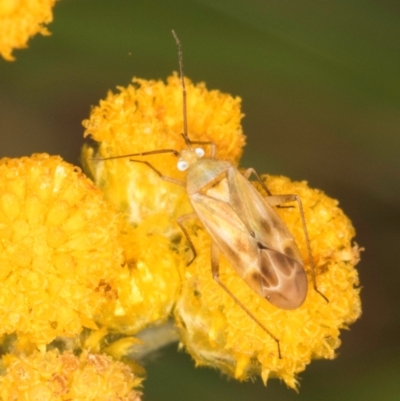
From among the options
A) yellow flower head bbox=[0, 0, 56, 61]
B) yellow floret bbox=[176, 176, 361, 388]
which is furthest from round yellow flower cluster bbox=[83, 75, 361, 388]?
yellow flower head bbox=[0, 0, 56, 61]

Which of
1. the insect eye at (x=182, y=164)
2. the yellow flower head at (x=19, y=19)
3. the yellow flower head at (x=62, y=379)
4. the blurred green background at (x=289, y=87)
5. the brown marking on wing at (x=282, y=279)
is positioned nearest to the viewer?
the yellow flower head at (x=62, y=379)

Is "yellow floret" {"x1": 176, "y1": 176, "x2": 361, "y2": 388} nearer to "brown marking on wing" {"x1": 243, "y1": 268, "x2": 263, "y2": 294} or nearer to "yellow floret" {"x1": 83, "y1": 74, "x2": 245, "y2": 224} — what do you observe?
"brown marking on wing" {"x1": 243, "y1": 268, "x2": 263, "y2": 294}

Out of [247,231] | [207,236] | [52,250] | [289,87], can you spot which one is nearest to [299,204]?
[247,231]

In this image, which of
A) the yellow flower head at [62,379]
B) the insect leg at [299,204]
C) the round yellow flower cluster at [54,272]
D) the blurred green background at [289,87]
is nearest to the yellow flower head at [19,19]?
the blurred green background at [289,87]

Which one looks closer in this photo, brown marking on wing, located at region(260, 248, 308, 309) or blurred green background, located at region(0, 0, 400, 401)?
brown marking on wing, located at region(260, 248, 308, 309)

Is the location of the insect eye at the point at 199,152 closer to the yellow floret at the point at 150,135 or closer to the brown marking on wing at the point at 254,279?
the yellow floret at the point at 150,135
